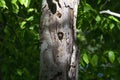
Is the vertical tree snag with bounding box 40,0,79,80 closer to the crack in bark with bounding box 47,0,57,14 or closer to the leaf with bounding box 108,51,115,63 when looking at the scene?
the crack in bark with bounding box 47,0,57,14

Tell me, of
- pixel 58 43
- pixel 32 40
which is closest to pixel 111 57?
pixel 32 40

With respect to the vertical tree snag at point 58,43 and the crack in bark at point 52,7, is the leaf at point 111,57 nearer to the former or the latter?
the vertical tree snag at point 58,43

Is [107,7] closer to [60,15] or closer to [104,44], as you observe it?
[104,44]

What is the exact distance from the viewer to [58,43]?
8.38ft

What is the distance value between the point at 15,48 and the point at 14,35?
0.55 feet

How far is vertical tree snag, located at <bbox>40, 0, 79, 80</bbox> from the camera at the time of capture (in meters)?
2.54

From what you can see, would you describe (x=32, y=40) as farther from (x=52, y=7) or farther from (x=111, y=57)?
(x=52, y=7)

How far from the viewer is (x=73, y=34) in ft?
8.54

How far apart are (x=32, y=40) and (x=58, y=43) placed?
1.68 m

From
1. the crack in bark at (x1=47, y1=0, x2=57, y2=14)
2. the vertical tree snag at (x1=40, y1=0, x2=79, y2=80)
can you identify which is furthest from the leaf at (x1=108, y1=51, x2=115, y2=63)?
the crack in bark at (x1=47, y1=0, x2=57, y2=14)

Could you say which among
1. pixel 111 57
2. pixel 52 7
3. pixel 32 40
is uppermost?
pixel 52 7

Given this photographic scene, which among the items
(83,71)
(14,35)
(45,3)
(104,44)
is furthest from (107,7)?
(45,3)

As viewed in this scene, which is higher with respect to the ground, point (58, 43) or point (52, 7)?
point (52, 7)

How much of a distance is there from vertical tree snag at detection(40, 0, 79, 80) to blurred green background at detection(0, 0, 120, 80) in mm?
987
